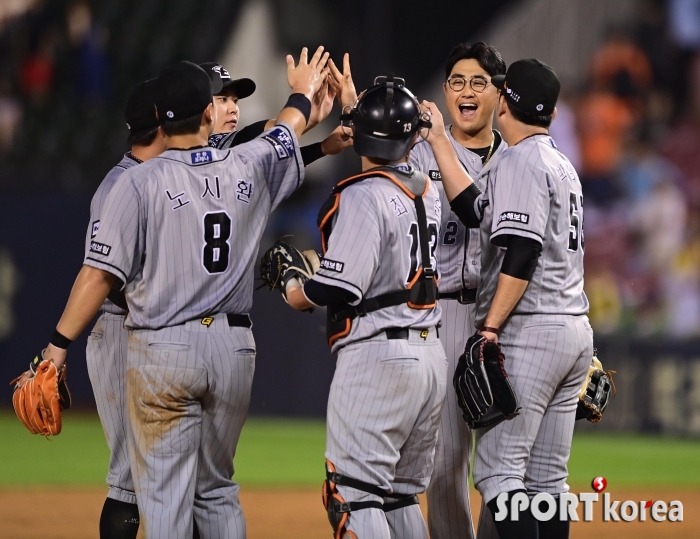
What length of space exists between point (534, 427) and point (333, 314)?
0.94m

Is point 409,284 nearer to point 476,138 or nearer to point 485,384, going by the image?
point 485,384

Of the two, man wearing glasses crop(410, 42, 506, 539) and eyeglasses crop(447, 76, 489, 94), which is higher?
eyeglasses crop(447, 76, 489, 94)

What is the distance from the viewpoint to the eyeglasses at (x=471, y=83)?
493 centimetres

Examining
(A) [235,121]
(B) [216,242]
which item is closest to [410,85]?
(A) [235,121]

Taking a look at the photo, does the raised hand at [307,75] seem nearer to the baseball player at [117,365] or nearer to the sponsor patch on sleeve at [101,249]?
the baseball player at [117,365]

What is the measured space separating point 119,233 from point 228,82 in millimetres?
1158

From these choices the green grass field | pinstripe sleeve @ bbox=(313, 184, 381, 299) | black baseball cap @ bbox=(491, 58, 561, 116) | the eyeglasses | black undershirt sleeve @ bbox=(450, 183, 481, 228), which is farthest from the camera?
the green grass field

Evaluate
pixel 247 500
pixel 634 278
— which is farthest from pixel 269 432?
pixel 634 278

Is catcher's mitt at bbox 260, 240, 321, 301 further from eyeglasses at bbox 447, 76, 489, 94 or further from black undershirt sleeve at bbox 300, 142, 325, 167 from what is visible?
eyeglasses at bbox 447, 76, 489, 94

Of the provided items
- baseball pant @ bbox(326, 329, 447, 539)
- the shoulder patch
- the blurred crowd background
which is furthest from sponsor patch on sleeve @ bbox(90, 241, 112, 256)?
the blurred crowd background

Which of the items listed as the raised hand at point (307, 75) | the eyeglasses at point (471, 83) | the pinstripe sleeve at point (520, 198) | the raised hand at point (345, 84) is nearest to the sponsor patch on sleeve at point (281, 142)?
the raised hand at point (307, 75)

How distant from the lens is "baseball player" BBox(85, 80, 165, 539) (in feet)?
15.2

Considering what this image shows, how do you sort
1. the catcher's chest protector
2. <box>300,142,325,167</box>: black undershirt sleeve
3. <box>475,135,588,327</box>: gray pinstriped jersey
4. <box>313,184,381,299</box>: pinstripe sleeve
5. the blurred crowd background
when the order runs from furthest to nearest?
the blurred crowd background → <box>300,142,325,167</box>: black undershirt sleeve → <box>475,135,588,327</box>: gray pinstriped jersey → the catcher's chest protector → <box>313,184,381,299</box>: pinstripe sleeve

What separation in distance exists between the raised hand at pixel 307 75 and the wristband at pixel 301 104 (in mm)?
26
